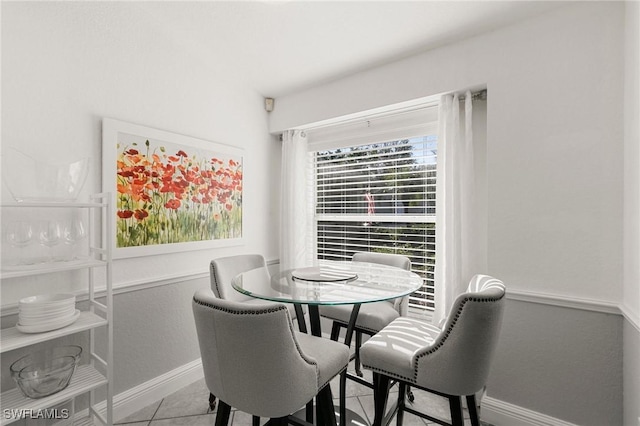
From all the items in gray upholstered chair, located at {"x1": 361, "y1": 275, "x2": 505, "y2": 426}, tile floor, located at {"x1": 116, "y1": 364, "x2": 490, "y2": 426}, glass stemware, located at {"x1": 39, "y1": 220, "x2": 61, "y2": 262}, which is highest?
glass stemware, located at {"x1": 39, "y1": 220, "x2": 61, "y2": 262}

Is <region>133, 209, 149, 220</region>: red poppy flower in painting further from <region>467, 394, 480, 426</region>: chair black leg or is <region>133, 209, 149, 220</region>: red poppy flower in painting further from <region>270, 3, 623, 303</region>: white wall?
<region>270, 3, 623, 303</region>: white wall

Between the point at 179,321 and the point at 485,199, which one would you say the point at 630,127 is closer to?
the point at 485,199

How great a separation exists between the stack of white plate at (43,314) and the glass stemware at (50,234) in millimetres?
238

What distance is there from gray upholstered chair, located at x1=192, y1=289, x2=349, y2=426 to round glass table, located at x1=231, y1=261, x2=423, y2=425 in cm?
30

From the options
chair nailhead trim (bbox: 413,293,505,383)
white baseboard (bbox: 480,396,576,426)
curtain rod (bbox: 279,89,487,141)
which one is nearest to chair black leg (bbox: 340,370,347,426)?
chair nailhead trim (bbox: 413,293,505,383)

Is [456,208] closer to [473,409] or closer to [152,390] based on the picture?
[473,409]

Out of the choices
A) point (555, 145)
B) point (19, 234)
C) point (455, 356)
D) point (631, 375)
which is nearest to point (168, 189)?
point (19, 234)

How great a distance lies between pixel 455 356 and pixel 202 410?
1822 mm

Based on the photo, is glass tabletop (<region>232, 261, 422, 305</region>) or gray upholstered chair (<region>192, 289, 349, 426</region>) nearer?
gray upholstered chair (<region>192, 289, 349, 426</region>)

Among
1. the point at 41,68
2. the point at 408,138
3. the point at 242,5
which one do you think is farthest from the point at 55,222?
the point at 408,138

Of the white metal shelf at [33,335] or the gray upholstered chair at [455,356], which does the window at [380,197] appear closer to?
the gray upholstered chair at [455,356]

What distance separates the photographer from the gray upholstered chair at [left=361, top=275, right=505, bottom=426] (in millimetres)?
1274

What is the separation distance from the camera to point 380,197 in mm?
3049

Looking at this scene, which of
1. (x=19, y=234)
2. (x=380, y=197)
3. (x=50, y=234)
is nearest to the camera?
(x=19, y=234)
